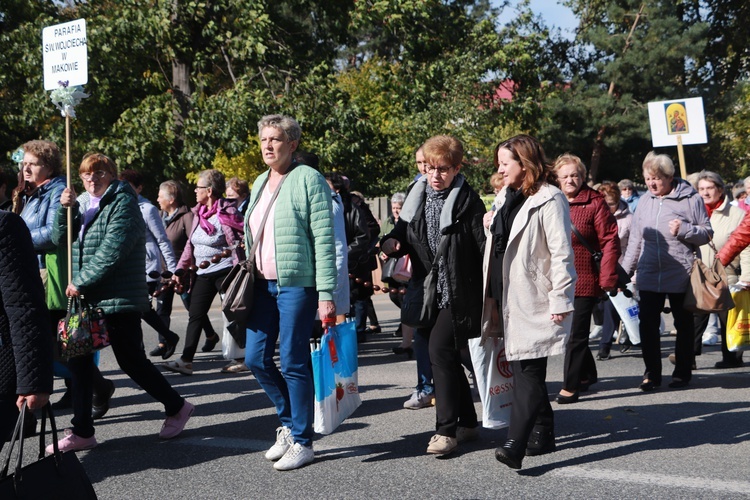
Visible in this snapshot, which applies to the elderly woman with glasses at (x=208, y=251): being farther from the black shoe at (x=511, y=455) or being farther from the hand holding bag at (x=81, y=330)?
the black shoe at (x=511, y=455)

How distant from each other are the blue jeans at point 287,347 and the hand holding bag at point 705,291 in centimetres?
353

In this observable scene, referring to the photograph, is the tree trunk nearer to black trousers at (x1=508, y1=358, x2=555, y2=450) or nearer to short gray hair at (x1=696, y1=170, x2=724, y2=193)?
short gray hair at (x1=696, y1=170, x2=724, y2=193)

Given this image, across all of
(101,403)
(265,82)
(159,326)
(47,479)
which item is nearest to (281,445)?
(101,403)

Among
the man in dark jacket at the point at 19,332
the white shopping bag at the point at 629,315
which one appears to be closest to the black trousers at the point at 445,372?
the man in dark jacket at the point at 19,332

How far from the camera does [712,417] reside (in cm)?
653

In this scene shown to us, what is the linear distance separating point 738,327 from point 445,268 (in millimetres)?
3959

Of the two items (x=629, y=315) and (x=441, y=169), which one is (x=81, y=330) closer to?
(x=441, y=169)

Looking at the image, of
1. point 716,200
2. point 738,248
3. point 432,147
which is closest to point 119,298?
point 432,147

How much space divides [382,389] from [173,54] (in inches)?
556

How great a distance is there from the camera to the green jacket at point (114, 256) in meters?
5.73

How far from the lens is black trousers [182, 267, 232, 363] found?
9047 millimetres

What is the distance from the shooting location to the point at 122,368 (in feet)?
19.4

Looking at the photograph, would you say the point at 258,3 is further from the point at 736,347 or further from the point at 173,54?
the point at 736,347

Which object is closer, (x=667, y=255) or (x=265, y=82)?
(x=667, y=255)
